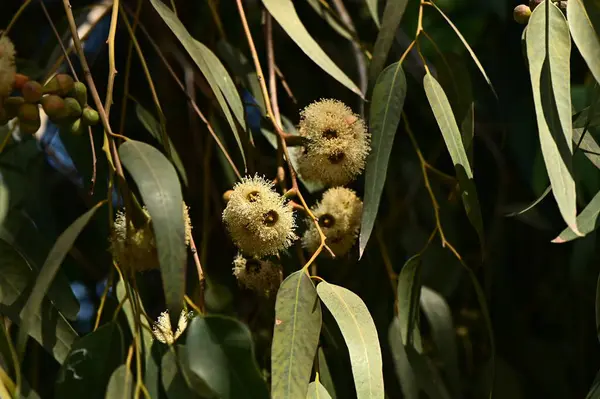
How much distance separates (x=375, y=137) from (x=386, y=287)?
417mm

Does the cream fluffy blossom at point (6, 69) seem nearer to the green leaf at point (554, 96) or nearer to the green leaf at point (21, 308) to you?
the green leaf at point (21, 308)

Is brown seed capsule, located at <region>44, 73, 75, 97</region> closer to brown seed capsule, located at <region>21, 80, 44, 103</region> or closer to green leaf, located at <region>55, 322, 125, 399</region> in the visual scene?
brown seed capsule, located at <region>21, 80, 44, 103</region>

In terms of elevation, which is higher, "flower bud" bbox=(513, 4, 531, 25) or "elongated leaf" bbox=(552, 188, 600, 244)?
"flower bud" bbox=(513, 4, 531, 25)

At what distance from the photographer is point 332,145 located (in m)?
0.95

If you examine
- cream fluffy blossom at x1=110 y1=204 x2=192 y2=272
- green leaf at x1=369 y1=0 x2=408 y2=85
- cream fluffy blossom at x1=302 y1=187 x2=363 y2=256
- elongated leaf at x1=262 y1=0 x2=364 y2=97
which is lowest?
cream fluffy blossom at x1=110 y1=204 x2=192 y2=272

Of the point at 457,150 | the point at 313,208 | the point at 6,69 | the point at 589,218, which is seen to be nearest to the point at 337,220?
the point at 313,208

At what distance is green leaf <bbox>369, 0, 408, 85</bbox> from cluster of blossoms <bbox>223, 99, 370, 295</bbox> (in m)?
0.06

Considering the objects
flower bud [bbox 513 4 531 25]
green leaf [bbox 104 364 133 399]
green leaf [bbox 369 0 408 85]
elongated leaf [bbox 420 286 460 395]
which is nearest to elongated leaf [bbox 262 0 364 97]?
green leaf [bbox 369 0 408 85]

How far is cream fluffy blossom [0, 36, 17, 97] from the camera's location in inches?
35.7

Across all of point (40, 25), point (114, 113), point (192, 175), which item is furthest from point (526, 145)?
point (40, 25)

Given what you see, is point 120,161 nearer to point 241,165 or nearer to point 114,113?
point 241,165

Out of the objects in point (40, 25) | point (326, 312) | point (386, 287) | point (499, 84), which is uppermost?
point (40, 25)

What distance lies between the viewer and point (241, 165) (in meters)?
1.25

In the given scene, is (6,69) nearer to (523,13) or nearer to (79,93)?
(79,93)
